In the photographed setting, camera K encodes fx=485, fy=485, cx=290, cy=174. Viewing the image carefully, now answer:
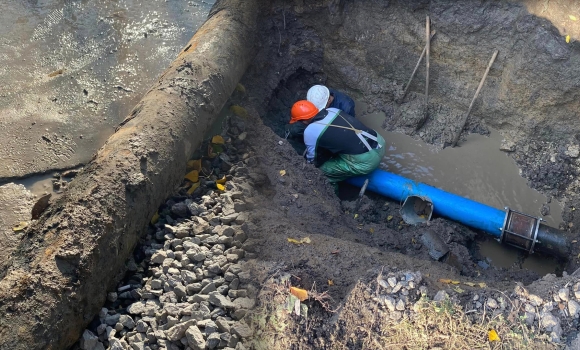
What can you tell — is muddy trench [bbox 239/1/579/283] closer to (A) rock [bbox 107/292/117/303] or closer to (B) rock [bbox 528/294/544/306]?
(B) rock [bbox 528/294/544/306]

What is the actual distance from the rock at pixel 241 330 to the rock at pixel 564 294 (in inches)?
86.0

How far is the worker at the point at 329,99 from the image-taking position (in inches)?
224

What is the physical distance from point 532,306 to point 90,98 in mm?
4785

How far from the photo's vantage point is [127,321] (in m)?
3.46

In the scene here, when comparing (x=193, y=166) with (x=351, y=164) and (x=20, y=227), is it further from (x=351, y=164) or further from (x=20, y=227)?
(x=351, y=164)

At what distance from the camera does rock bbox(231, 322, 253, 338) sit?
323cm

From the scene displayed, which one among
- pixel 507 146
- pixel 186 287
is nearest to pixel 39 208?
pixel 186 287

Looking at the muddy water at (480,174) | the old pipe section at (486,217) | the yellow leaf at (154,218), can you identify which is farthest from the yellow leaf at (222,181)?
the muddy water at (480,174)

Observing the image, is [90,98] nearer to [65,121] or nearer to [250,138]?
[65,121]

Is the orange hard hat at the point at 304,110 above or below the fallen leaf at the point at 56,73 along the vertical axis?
above

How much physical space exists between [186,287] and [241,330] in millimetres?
603

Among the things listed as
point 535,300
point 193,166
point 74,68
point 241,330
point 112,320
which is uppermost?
point 74,68

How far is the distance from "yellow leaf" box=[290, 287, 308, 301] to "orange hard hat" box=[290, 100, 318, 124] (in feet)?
8.45

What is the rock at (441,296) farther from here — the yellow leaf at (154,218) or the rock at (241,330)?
the yellow leaf at (154,218)
